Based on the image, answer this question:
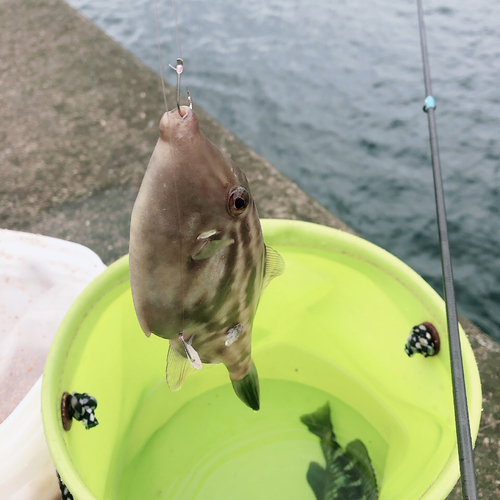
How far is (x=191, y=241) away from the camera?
3.35ft

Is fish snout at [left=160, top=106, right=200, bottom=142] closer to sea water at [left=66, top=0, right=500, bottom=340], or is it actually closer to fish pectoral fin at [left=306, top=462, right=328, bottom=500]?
fish pectoral fin at [left=306, top=462, right=328, bottom=500]

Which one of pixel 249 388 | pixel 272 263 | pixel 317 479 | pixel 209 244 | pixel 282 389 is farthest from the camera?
pixel 282 389

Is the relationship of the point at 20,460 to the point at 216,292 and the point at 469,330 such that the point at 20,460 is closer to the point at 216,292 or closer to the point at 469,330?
the point at 216,292

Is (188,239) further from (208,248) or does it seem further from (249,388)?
(249,388)

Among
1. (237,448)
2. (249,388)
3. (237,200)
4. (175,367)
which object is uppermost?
(237,200)

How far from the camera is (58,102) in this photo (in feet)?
12.9

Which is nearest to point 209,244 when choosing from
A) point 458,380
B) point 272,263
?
point 272,263

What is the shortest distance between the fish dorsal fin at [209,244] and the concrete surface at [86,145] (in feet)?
5.63

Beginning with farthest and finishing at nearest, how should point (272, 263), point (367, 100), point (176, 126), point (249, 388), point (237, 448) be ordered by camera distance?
point (367, 100)
point (237, 448)
point (249, 388)
point (272, 263)
point (176, 126)

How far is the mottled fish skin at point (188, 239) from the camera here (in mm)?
950

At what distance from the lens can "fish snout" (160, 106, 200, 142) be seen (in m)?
0.93

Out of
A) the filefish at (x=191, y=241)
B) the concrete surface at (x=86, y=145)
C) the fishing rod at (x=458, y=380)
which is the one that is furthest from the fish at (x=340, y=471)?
the filefish at (x=191, y=241)

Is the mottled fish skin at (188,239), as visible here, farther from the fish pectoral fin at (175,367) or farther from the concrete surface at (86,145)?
the concrete surface at (86,145)

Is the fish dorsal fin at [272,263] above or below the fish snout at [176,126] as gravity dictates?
below
